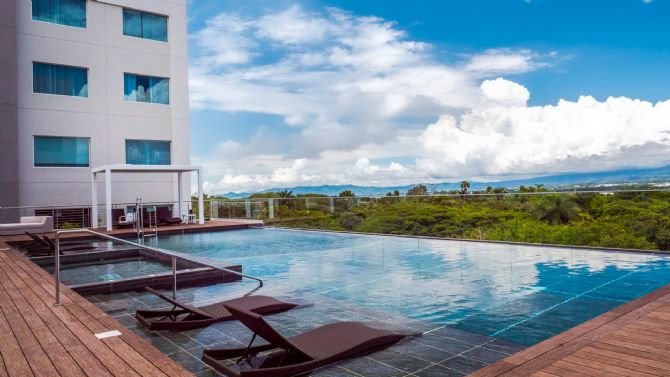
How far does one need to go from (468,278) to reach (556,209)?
244 inches

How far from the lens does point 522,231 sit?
13.0 metres

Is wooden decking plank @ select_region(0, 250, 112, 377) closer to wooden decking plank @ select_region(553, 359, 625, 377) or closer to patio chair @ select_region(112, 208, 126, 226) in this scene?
wooden decking plank @ select_region(553, 359, 625, 377)

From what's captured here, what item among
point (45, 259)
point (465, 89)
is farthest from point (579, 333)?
point (465, 89)

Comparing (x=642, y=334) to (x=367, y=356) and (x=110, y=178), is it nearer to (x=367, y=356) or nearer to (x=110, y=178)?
(x=367, y=356)

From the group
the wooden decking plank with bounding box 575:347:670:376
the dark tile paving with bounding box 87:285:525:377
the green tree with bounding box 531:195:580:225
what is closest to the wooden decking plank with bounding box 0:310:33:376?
the dark tile paving with bounding box 87:285:525:377

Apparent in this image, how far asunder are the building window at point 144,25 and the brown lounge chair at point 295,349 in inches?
734

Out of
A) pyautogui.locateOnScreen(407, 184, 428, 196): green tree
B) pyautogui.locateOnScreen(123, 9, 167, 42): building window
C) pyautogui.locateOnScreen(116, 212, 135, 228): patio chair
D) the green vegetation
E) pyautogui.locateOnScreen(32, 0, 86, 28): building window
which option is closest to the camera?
the green vegetation

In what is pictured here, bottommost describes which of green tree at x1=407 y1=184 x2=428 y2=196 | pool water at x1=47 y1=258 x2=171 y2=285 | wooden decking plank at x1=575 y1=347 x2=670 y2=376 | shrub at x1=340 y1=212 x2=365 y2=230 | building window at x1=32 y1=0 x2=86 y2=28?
pool water at x1=47 y1=258 x2=171 y2=285

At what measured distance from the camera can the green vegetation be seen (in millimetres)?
11039

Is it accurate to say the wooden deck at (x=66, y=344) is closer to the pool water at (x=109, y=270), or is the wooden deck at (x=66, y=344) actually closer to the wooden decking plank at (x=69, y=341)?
the wooden decking plank at (x=69, y=341)

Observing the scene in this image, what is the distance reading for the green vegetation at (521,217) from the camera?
435 inches

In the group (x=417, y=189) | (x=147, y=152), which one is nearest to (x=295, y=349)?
(x=417, y=189)

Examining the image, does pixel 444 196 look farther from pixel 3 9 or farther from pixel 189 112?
pixel 3 9

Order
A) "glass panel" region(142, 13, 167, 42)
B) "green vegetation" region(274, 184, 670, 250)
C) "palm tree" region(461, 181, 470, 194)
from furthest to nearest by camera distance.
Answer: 1. "glass panel" region(142, 13, 167, 42)
2. "palm tree" region(461, 181, 470, 194)
3. "green vegetation" region(274, 184, 670, 250)
